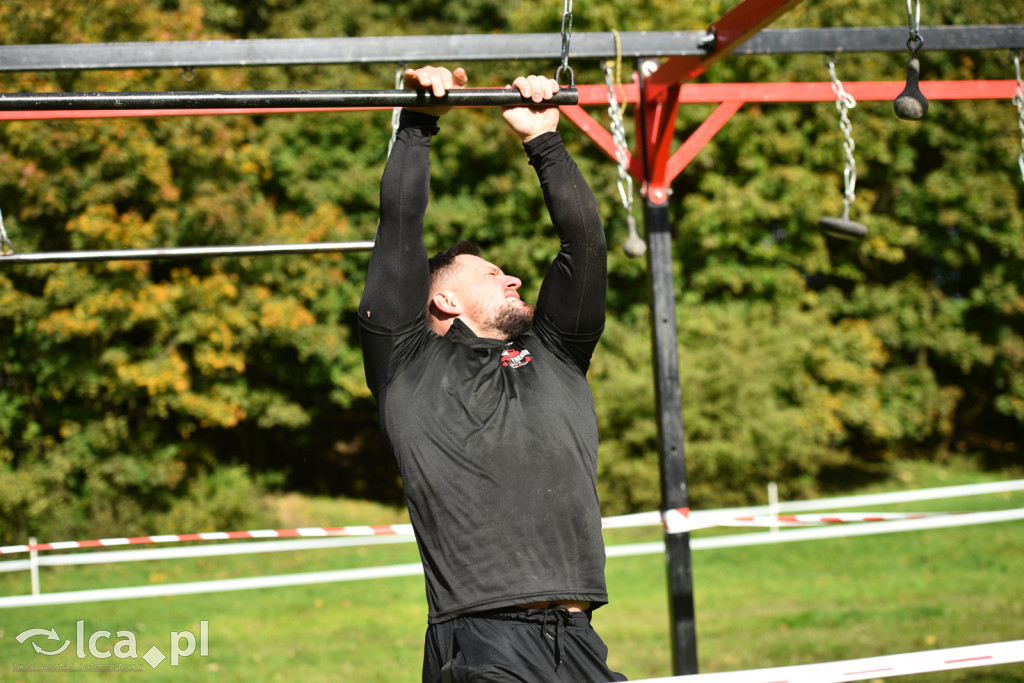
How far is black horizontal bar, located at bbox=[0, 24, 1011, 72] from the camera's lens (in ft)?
11.6

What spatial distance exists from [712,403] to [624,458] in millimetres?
1542

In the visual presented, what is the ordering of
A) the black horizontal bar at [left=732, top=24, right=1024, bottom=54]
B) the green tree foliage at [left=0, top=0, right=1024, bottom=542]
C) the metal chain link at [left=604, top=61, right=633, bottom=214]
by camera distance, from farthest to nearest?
1. the green tree foliage at [left=0, top=0, right=1024, bottom=542]
2. the black horizontal bar at [left=732, top=24, right=1024, bottom=54]
3. the metal chain link at [left=604, top=61, right=633, bottom=214]

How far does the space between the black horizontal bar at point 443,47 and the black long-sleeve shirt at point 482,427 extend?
1.92 m

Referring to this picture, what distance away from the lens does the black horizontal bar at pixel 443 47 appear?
353 centimetres

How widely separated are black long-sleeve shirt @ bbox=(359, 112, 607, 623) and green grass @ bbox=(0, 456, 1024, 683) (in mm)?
4084

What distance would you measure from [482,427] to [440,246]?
12.6 meters

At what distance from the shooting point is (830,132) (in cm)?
1479

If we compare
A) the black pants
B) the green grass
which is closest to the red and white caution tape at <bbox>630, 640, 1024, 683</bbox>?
the black pants

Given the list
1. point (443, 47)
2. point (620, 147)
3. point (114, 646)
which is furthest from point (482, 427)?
point (114, 646)

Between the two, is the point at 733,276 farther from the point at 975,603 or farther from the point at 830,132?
the point at 975,603

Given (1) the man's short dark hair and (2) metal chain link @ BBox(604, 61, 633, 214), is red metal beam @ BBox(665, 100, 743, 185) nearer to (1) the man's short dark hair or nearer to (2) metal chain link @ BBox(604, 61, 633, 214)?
(2) metal chain link @ BBox(604, 61, 633, 214)

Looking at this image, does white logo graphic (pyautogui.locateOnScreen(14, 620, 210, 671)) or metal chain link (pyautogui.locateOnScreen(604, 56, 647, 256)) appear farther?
white logo graphic (pyautogui.locateOnScreen(14, 620, 210, 671))

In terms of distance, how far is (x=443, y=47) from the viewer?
3.71m

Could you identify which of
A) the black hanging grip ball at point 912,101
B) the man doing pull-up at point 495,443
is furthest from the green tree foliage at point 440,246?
the man doing pull-up at point 495,443
